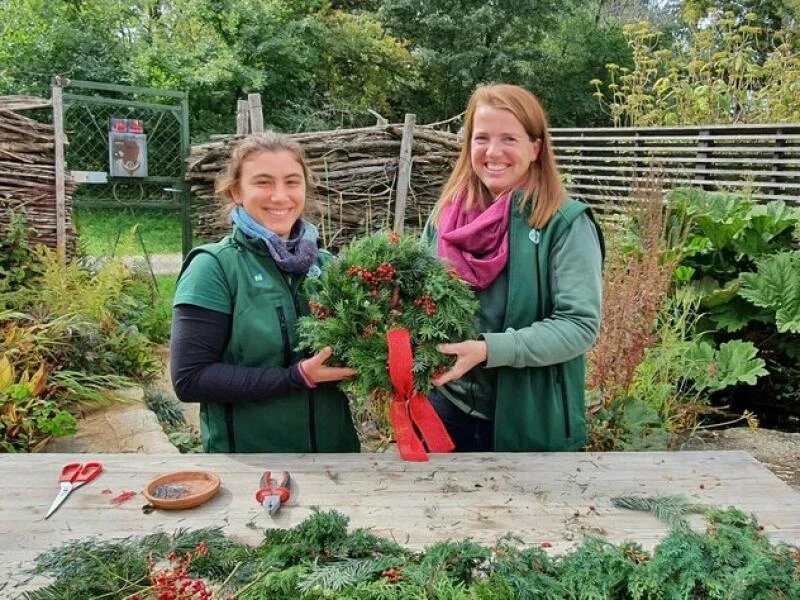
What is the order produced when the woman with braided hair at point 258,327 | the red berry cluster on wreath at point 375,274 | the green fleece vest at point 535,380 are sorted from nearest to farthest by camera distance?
the red berry cluster on wreath at point 375,274 → the woman with braided hair at point 258,327 → the green fleece vest at point 535,380

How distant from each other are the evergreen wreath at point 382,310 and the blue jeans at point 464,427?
43 centimetres

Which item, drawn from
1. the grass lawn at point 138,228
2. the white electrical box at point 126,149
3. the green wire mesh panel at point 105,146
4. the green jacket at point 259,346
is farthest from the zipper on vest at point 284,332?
the green wire mesh panel at point 105,146

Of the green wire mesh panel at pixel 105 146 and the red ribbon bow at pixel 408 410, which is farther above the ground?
the green wire mesh panel at pixel 105 146

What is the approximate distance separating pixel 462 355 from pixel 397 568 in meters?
0.60

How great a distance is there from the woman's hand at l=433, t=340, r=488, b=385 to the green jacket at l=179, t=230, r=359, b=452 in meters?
0.37

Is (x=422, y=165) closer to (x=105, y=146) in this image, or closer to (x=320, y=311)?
(x=320, y=311)

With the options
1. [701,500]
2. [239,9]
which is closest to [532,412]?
[701,500]

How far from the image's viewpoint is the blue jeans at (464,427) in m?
2.06

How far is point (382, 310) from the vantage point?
167 cm

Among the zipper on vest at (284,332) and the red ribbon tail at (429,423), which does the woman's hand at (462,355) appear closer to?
the red ribbon tail at (429,423)

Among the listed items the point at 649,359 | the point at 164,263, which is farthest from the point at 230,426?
the point at 164,263

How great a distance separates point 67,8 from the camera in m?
14.7

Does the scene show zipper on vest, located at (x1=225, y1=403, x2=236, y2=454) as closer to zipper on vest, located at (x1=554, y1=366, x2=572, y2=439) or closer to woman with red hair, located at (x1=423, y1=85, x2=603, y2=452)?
woman with red hair, located at (x1=423, y1=85, x2=603, y2=452)

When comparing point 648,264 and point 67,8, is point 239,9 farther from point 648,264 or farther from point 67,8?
point 648,264
